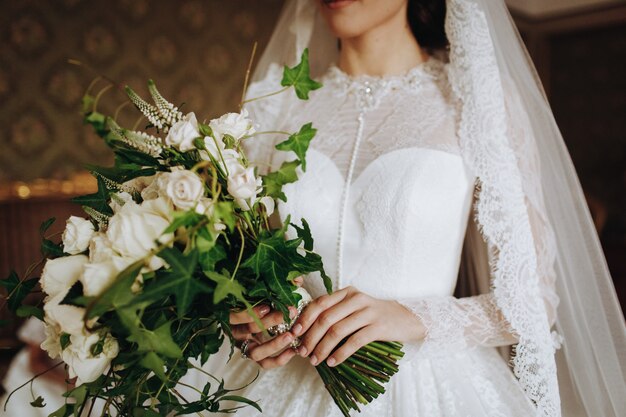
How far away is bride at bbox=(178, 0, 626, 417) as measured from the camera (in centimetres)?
116

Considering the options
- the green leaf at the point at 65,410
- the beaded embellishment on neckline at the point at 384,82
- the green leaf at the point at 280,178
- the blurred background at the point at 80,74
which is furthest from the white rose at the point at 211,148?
the blurred background at the point at 80,74

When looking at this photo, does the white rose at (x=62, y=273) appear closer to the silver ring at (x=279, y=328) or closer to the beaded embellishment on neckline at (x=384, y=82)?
the silver ring at (x=279, y=328)

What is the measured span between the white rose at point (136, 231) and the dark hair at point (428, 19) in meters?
1.05

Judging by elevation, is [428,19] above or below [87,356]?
above

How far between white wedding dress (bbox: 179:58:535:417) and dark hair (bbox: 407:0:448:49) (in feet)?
0.46

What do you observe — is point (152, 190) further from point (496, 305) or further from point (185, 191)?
point (496, 305)

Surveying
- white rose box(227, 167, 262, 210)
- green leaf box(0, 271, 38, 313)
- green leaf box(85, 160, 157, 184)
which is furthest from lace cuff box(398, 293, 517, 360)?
green leaf box(0, 271, 38, 313)

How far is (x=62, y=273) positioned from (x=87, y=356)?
0.13m

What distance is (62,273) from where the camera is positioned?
85cm

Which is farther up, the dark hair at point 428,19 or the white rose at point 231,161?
the dark hair at point 428,19

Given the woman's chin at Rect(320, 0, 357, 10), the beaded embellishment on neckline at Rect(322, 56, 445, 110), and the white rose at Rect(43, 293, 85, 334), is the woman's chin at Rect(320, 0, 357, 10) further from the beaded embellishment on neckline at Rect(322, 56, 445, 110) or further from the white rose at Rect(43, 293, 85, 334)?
the white rose at Rect(43, 293, 85, 334)

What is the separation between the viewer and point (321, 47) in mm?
1789

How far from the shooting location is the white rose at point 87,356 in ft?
2.73

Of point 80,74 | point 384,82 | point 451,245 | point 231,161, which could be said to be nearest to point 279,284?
point 231,161
